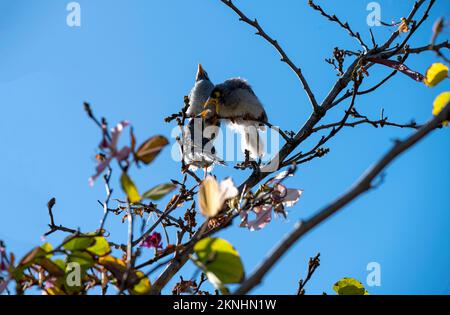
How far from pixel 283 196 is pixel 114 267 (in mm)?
685

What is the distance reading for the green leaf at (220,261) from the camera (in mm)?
1028

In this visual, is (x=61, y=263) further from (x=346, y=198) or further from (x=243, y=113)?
(x=243, y=113)

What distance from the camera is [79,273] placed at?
4.17 ft

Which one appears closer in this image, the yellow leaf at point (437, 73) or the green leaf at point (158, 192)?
the green leaf at point (158, 192)

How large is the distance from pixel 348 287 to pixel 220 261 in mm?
837

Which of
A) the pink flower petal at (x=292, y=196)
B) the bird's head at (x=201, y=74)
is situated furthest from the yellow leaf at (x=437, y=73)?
the bird's head at (x=201, y=74)

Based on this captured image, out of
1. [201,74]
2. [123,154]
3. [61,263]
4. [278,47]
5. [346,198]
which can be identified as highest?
[201,74]

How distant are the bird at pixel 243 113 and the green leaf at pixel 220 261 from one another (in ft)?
8.73

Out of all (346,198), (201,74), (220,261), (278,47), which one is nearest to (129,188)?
(220,261)

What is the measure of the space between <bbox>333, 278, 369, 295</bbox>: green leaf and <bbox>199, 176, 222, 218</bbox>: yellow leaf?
851mm

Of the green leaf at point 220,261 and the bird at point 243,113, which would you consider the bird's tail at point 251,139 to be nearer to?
the bird at point 243,113

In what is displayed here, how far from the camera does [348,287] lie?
171 cm
